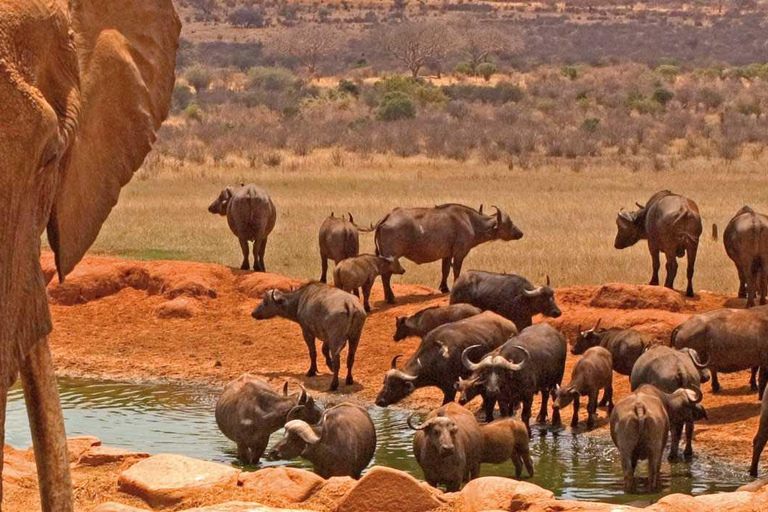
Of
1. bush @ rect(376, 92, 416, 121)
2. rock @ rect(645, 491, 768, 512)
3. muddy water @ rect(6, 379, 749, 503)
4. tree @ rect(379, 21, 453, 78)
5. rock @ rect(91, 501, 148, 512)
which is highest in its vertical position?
tree @ rect(379, 21, 453, 78)

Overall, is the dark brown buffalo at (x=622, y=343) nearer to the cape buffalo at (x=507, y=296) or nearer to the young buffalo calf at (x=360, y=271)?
the cape buffalo at (x=507, y=296)

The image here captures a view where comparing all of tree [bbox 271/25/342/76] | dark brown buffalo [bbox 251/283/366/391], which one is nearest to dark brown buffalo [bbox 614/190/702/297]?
dark brown buffalo [bbox 251/283/366/391]

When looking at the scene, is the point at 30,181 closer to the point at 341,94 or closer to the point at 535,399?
the point at 535,399

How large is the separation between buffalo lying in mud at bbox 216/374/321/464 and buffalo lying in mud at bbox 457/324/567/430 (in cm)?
188

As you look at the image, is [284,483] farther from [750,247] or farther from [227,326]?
[750,247]

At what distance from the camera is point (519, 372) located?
14305mm

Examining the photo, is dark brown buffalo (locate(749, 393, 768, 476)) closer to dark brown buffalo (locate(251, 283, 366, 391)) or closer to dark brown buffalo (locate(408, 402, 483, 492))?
dark brown buffalo (locate(408, 402, 483, 492))

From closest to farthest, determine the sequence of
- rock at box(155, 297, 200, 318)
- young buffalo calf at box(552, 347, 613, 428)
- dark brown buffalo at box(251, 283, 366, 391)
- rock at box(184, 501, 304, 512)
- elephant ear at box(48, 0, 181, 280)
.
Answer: elephant ear at box(48, 0, 181, 280)
rock at box(184, 501, 304, 512)
young buffalo calf at box(552, 347, 613, 428)
dark brown buffalo at box(251, 283, 366, 391)
rock at box(155, 297, 200, 318)

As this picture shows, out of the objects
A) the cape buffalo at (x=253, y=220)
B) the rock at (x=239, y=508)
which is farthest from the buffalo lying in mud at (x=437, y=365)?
the cape buffalo at (x=253, y=220)

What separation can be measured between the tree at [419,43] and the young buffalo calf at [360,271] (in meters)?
60.6

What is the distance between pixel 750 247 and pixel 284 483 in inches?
464

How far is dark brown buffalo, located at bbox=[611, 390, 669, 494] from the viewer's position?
12.0 m

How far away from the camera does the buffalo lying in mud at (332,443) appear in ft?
38.4

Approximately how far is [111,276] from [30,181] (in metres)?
18.2
